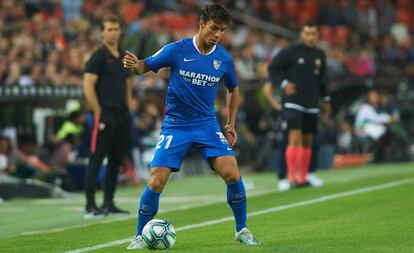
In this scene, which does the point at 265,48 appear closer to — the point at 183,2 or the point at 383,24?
the point at 183,2

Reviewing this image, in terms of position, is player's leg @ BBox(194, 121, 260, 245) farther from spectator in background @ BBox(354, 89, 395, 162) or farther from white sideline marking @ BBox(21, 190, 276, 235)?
spectator in background @ BBox(354, 89, 395, 162)

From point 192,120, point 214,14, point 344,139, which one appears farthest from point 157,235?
point 344,139

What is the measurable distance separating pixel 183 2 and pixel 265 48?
135 inches

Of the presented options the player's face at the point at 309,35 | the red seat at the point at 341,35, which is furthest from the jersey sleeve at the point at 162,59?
the red seat at the point at 341,35

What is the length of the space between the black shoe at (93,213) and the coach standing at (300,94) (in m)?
3.87

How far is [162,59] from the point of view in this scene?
31.7ft

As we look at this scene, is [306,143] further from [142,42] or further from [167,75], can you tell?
[142,42]

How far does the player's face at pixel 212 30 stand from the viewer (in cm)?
948

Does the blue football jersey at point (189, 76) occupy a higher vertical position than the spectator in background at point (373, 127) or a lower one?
higher

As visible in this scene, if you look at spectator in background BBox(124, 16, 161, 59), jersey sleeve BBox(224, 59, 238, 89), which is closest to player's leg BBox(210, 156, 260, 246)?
jersey sleeve BBox(224, 59, 238, 89)

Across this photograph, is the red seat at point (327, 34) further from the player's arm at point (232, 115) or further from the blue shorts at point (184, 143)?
the blue shorts at point (184, 143)

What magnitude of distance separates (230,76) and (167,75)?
12.6 m

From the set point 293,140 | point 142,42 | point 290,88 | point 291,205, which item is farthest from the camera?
point 142,42

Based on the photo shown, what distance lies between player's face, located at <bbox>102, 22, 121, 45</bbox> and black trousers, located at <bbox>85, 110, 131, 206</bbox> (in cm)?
81
